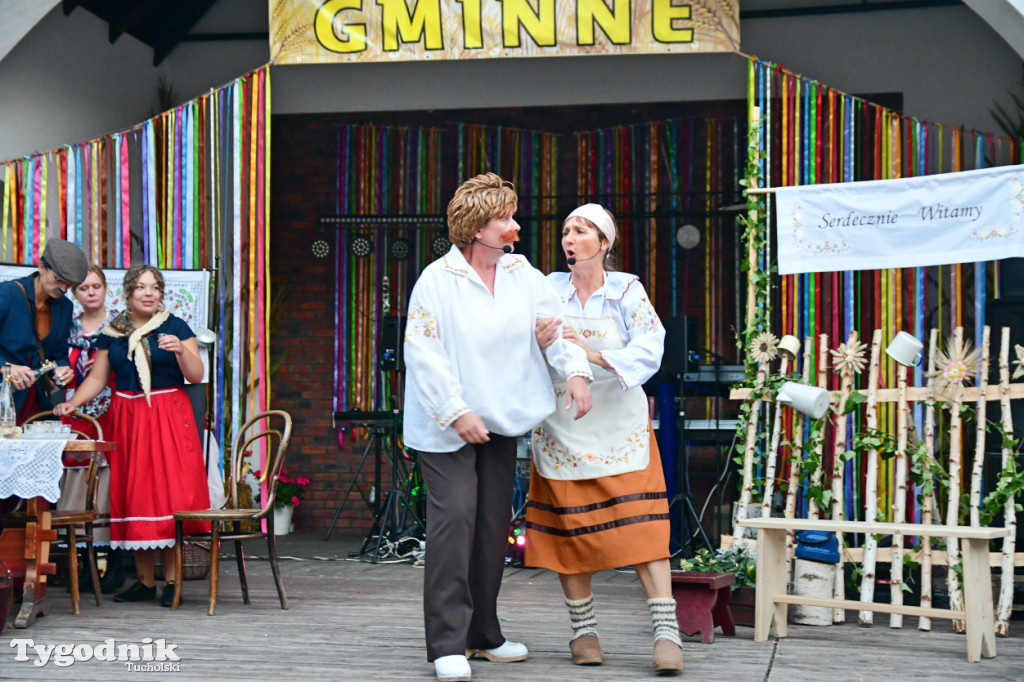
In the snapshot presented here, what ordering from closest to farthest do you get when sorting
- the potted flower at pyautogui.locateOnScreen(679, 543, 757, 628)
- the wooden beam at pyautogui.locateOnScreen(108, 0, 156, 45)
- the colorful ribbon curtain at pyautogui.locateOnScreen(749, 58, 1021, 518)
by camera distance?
the potted flower at pyautogui.locateOnScreen(679, 543, 757, 628) → the colorful ribbon curtain at pyautogui.locateOnScreen(749, 58, 1021, 518) → the wooden beam at pyautogui.locateOnScreen(108, 0, 156, 45)

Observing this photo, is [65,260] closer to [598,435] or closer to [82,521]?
[82,521]

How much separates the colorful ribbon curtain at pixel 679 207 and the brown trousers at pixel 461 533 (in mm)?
4476

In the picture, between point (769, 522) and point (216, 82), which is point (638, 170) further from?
point (769, 522)

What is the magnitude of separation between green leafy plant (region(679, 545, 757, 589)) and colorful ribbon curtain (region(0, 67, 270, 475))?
8.74 feet

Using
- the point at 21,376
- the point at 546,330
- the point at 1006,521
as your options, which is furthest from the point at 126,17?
the point at 1006,521

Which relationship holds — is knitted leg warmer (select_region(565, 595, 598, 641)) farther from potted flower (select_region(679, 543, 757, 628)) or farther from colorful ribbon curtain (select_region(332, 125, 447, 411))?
colorful ribbon curtain (select_region(332, 125, 447, 411))

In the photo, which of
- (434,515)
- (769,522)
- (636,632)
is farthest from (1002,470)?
(434,515)

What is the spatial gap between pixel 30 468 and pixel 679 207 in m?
4.78

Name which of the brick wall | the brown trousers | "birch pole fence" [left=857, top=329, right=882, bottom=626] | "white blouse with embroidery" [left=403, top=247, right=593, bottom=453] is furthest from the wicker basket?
"birch pole fence" [left=857, top=329, right=882, bottom=626]

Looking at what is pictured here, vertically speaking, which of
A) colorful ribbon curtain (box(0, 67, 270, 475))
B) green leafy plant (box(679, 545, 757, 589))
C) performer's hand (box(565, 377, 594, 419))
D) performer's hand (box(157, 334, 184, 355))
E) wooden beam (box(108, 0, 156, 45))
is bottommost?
green leafy plant (box(679, 545, 757, 589))

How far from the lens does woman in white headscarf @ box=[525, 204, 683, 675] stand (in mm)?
3438

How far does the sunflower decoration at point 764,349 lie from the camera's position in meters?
4.67

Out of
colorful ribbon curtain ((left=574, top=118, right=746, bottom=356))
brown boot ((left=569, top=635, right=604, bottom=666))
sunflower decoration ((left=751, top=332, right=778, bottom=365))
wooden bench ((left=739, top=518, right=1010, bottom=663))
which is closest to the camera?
brown boot ((left=569, top=635, right=604, bottom=666))

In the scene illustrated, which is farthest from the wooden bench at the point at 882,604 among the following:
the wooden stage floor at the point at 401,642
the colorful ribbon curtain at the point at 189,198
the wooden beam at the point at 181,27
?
the wooden beam at the point at 181,27
